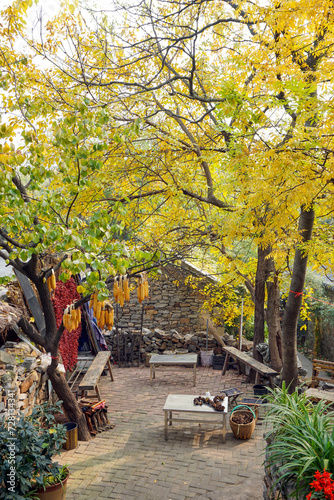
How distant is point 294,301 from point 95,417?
4.13 meters

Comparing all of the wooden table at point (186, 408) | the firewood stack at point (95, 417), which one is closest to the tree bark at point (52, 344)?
the firewood stack at point (95, 417)

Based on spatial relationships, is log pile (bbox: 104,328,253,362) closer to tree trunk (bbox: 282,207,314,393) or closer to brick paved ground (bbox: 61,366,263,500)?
brick paved ground (bbox: 61,366,263,500)

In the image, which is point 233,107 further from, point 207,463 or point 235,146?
point 207,463

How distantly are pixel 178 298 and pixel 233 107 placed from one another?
8.76 meters

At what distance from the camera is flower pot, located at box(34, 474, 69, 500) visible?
4383mm

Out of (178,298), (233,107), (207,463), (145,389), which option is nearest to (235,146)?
(233,107)

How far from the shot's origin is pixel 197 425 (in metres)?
7.31

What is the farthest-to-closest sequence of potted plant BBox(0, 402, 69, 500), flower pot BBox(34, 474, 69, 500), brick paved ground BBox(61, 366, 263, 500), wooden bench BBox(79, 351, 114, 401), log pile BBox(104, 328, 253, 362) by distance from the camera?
log pile BBox(104, 328, 253, 362) < wooden bench BBox(79, 351, 114, 401) < brick paved ground BBox(61, 366, 263, 500) < flower pot BBox(34, 474, 69, 500) < potted plant BBox(0, 402, 69, 500)

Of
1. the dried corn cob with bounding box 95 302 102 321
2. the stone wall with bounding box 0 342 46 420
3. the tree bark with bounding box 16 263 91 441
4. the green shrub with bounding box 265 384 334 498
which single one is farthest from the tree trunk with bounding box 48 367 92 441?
the green shrub with bounding box 265 384 334 498

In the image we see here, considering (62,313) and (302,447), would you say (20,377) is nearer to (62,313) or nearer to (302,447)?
(62,313)

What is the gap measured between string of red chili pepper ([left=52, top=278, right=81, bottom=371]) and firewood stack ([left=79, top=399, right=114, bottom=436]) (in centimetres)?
176

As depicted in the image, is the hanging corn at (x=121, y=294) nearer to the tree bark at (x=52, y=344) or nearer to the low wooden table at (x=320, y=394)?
the tree bark at (x=52, y=344)

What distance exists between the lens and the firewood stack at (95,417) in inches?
270

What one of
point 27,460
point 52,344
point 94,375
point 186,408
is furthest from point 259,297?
point 27,460
